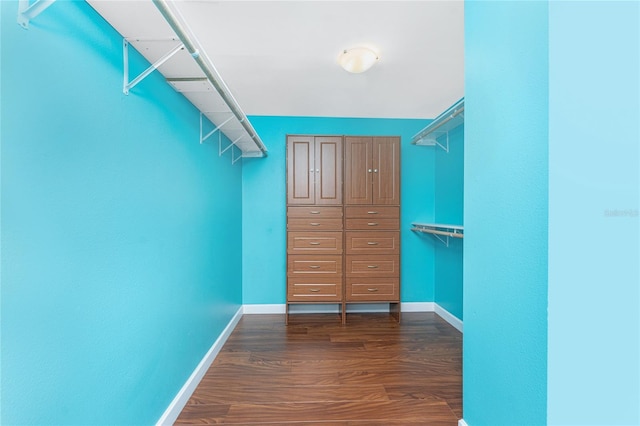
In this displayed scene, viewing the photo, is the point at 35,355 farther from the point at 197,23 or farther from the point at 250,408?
the point at 197,23

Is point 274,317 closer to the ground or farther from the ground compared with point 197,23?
closer to the ground

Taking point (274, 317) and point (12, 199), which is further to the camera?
point (274, 317)

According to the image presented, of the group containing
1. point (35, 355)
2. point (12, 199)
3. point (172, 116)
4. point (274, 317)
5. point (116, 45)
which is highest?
point (116, 45)

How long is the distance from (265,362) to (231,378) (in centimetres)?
30

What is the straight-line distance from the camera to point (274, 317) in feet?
10.2

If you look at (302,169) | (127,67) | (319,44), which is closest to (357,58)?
(319,44)

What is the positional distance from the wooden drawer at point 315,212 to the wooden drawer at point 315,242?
0.64 ft

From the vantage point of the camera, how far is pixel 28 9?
0.71 metres

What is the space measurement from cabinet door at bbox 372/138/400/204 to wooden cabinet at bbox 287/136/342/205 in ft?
1.36

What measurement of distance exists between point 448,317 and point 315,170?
2261mm

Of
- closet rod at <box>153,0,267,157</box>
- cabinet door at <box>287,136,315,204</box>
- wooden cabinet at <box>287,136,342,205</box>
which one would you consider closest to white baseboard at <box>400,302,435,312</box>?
wooden cabinet at <box>287,136,342,205</box>

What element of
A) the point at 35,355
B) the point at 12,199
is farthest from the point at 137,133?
the point at 35,355

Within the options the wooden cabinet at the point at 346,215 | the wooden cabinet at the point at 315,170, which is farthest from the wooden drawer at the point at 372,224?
the wooden cabinet at the point at 315,170

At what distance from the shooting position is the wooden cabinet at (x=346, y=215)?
2938mm
